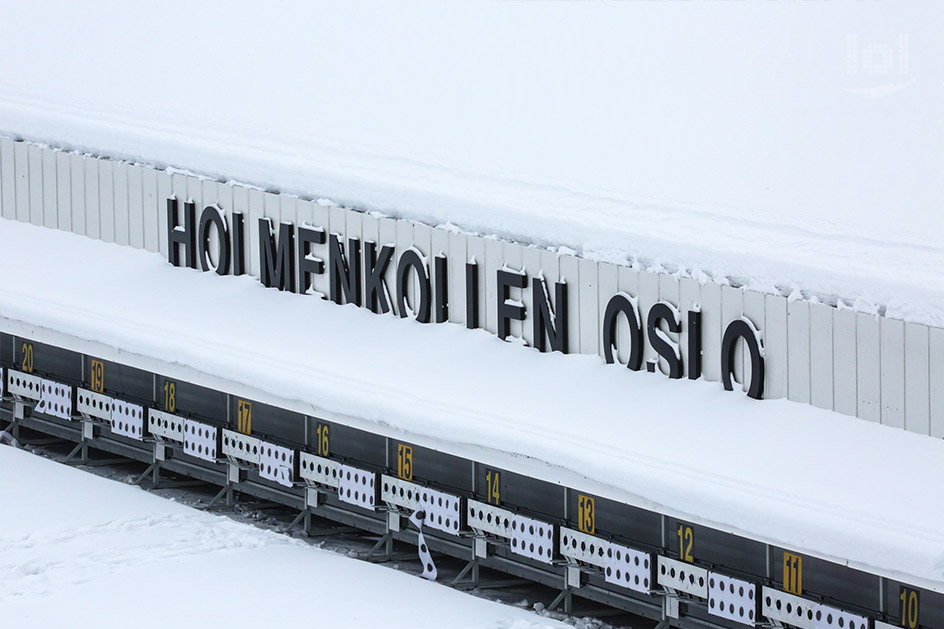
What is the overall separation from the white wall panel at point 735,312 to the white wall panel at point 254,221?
4.24 m

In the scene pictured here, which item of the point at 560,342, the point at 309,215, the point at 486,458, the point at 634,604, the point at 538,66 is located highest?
the point at 538,66

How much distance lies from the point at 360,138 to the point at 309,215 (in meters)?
9.72

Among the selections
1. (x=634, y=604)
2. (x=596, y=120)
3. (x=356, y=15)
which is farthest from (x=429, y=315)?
(x=356, y=15)

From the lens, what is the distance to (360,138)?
20.2 metres

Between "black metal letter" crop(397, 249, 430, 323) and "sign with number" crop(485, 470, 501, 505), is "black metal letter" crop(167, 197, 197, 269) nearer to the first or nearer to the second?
"black metal letter" crop(397, 249, 430, 323)

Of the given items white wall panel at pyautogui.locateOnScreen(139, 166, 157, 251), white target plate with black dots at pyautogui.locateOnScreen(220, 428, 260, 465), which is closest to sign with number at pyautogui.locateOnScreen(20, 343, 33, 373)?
white wall panel at pyautogui.locateOnScreen(139, 166, 157, 251)

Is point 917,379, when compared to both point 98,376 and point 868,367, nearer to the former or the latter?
point 868,367

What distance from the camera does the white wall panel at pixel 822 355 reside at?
302 inches

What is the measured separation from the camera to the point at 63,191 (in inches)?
496

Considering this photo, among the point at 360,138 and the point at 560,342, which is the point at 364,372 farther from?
the point at 360,138

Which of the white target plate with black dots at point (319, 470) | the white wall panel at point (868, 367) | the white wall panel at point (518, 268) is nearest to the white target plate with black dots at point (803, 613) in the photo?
the white wall panel at point (868, 367)

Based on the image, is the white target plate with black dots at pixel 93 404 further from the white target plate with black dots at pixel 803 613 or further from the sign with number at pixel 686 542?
the white target plate with black dots at pixel 803 613

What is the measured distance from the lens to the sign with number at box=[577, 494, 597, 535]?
8.99 m

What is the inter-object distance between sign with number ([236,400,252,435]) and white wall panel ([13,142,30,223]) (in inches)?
135
